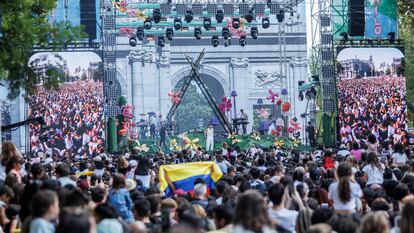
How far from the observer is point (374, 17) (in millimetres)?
43781

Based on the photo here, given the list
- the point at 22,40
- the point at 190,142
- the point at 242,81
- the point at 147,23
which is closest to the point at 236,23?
the point at 147,23

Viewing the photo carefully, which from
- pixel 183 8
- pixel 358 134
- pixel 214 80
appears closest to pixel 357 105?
pixel 358 134

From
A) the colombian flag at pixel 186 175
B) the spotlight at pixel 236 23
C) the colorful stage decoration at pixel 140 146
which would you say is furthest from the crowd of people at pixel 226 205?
the spotlight at pixel 236 23

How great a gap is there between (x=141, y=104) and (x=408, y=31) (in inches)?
693

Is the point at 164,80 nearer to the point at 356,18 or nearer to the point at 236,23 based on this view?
the point at 236,23

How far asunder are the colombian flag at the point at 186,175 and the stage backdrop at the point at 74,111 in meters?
23.6

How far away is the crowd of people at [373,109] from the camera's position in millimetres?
42572

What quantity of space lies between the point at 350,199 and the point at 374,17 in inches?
1216

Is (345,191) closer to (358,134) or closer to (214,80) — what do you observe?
(358,134)

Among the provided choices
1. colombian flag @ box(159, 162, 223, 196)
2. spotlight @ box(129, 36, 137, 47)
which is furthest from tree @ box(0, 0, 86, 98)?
spotlight @ box(129, 36, 137, 47)

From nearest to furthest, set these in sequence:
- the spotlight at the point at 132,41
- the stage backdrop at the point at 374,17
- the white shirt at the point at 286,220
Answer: the white shirt at the point at 286,220, the stage backdrop at the point at 374,17, the spotlight at the point at 132,41

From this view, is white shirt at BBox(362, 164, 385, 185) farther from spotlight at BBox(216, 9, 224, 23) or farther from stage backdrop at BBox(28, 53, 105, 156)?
→ spotlight at BBox(216, 9, 224, 23)

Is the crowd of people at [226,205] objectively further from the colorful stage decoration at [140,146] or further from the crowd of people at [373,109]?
the colorful stage decoration at [140,146]

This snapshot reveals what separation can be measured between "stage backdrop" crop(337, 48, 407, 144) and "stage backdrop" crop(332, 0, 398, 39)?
107 centimetres
